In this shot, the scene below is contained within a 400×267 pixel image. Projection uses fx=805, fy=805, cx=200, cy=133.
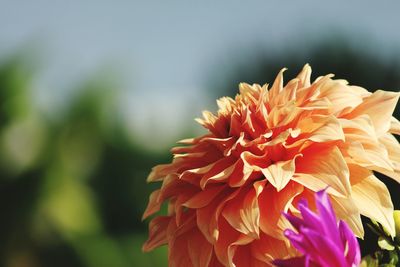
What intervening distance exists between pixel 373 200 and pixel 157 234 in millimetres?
284

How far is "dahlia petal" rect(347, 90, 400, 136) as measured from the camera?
38.4 inches

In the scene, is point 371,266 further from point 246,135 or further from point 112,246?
point 112,246

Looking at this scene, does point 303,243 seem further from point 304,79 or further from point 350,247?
point 304,79

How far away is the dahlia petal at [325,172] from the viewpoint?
0.88m

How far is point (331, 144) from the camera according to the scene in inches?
37.3

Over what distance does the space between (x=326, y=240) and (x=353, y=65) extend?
3840mm

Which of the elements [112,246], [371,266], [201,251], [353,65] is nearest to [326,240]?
[371,266]

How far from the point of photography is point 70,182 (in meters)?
3.87

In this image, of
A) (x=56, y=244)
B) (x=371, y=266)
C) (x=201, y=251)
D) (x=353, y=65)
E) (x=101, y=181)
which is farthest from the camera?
(x=353, y=65)

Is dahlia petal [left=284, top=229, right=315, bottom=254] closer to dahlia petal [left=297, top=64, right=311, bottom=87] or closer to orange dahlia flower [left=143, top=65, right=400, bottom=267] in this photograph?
orange dahlia flower [left=143, top=65, right=400, bottom=267]

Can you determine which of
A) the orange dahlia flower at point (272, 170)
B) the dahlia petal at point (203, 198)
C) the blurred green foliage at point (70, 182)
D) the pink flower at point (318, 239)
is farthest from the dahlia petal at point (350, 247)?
the blurred green foliage at point (70, 182)

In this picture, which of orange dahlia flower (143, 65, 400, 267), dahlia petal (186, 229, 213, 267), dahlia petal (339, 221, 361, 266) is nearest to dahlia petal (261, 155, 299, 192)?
orange dahlia flower (143, 65, 400, 267)

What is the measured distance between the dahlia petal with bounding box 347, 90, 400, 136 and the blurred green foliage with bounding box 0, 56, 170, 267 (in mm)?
2757

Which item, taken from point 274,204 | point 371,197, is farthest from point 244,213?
point 371,197
